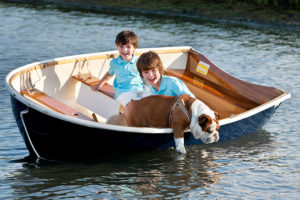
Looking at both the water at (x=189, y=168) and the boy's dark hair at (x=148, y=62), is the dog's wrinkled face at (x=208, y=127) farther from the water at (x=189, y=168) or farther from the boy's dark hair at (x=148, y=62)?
the boy's dark hair at (x=148, y=62)

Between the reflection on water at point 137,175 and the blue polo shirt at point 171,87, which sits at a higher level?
the blue polo shirt at point 171,87

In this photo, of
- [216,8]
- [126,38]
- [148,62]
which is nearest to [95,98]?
[126,38]

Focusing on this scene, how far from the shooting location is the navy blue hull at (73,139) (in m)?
6.17

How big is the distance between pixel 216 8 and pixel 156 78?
13.9 m

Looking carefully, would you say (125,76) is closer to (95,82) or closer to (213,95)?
(95,82)

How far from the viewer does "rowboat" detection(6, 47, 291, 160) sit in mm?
6211

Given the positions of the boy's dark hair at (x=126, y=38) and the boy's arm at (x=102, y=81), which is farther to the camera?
the boy's arm at (x=102, y=81)

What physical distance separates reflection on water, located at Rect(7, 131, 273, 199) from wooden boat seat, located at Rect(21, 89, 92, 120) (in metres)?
0.68

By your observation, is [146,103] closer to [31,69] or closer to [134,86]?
[134,86]

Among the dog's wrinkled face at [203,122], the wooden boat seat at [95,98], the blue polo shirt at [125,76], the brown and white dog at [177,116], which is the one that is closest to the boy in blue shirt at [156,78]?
the brown and white dog at [177,116]

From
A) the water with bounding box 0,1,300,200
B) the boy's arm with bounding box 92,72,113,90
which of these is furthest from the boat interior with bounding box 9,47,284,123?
the water with bounding box 0,1,300,200

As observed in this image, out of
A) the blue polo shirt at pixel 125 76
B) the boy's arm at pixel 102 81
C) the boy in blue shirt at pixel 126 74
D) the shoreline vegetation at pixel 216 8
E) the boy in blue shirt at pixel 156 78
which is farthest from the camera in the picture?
the shoreline vegetation at pixel 216 8

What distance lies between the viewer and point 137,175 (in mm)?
6414

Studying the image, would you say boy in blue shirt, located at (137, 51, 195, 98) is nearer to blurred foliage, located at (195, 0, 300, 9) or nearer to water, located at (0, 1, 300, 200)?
water, located at (0, 1, 300, 200)
